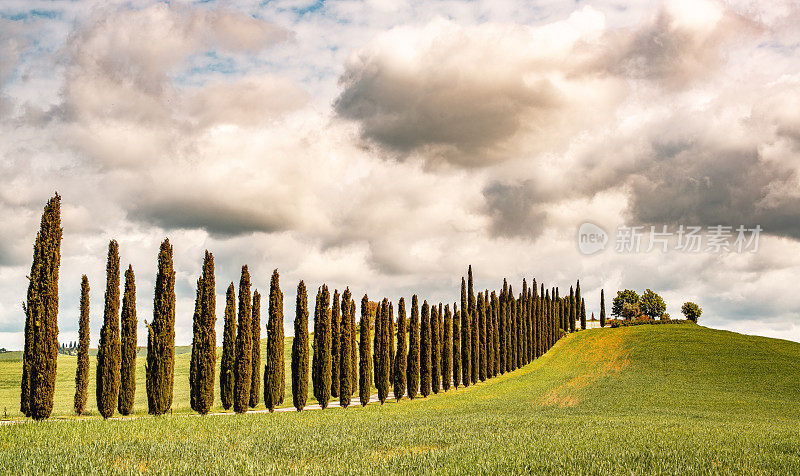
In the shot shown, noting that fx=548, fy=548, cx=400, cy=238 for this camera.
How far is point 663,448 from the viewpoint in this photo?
51.9ft

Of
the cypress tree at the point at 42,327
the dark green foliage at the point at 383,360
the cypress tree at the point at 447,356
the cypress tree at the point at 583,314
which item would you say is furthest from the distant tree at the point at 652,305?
the cypress tree at the point at 42,327

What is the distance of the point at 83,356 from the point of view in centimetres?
4144

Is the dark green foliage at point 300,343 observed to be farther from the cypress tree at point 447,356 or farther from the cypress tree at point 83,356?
the cypress tree at point 447,356

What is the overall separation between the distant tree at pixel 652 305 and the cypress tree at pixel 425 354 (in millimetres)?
92523

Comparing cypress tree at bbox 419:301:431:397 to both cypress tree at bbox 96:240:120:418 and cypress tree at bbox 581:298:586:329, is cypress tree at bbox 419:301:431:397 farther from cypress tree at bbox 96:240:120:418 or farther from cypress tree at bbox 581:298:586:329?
cypress tree at bbox 581:298:586:329

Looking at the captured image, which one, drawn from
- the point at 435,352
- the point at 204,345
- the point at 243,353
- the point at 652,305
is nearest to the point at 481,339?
the point at 435,352

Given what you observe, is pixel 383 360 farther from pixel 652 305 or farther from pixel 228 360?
pixel 652 305

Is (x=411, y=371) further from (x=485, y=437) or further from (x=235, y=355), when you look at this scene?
(x=485, y=437)

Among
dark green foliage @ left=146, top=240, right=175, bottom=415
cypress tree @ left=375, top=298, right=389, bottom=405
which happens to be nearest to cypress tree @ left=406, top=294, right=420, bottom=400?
cypress tree @ left=375, top=298, right=389, bottom=405

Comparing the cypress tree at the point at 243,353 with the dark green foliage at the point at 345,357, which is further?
the dark green foliage at the point at 345,357

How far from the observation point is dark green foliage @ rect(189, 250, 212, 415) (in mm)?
30125

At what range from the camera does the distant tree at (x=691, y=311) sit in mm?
124275

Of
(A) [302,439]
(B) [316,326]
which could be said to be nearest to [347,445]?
(A) [302,439]

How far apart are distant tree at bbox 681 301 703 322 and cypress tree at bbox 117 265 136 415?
12249cm
